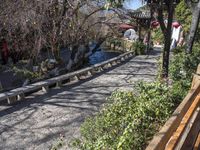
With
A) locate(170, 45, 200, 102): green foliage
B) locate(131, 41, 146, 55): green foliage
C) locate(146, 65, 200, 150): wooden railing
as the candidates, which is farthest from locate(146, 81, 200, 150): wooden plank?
locate(131, 41, 146, 55): green foliage

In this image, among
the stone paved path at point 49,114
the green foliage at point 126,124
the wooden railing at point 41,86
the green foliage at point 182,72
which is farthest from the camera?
the wooden railing at point 41,86

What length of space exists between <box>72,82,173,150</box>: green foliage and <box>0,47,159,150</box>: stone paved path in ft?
6.84

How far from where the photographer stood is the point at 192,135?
4.54 metres

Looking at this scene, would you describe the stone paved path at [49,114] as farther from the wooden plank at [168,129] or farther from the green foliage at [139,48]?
the green foliage at [139,48]

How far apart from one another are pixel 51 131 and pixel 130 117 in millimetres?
3542

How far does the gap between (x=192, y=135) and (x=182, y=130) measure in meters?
0.92

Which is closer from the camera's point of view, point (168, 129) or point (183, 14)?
point (168, 129)

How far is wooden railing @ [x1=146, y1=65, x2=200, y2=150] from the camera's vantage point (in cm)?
308

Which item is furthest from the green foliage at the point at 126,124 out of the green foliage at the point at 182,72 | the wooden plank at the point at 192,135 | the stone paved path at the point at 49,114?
the green foliage at the point at 182,72

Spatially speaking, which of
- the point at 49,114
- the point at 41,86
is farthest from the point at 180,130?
the point at 41,86

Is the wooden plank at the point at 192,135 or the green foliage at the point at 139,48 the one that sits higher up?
the wooden plank at the point at 192,135

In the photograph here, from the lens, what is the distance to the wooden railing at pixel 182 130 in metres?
3.08

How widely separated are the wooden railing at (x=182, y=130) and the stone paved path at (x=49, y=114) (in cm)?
295

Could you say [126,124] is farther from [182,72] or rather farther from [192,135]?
[182,72]
